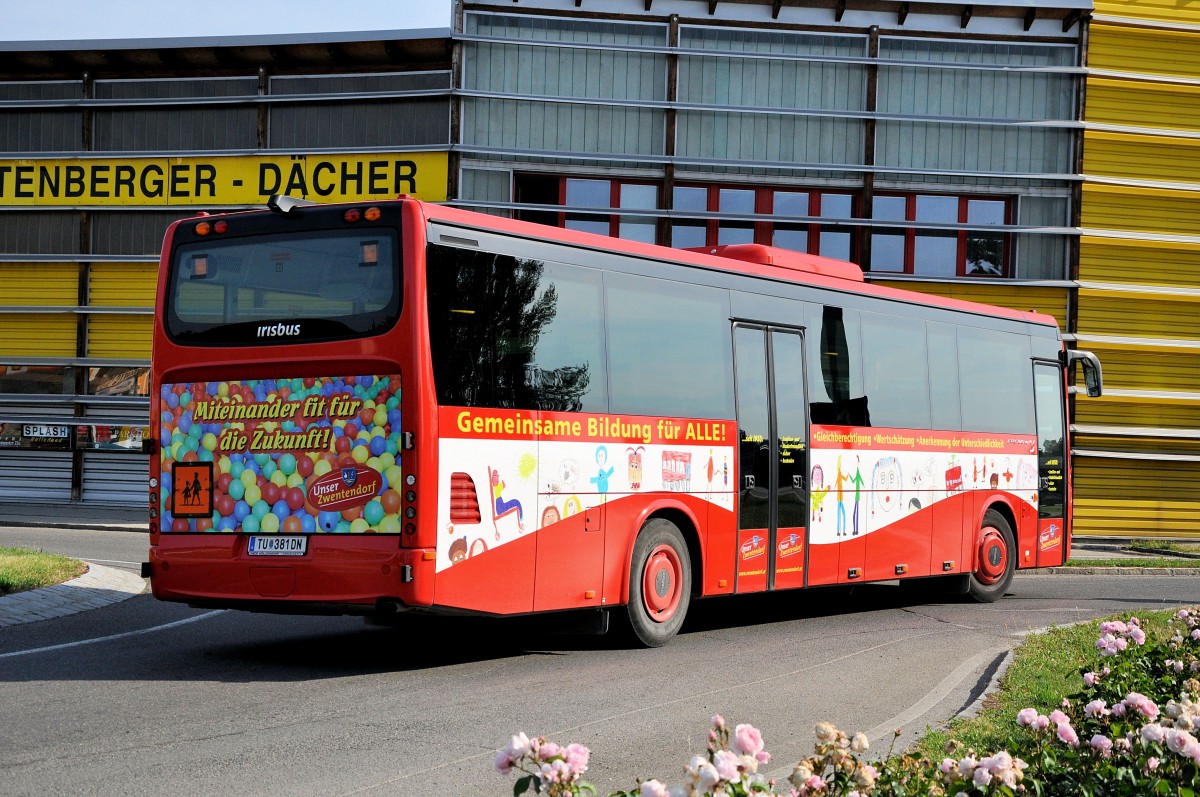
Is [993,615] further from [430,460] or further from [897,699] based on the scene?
[430,460]

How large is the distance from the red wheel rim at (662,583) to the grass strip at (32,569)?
6235 mm

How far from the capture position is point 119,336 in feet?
95.6

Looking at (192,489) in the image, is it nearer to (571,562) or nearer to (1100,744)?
(571,562)

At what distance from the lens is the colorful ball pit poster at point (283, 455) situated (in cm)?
970

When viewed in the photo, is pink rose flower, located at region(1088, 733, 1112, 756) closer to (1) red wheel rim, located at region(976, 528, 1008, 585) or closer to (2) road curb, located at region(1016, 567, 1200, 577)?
(1) red wheel rim, located at region(976, 528, 1008, 585)

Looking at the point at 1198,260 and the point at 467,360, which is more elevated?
the point at 1198,260

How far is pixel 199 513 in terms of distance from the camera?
10.3 m

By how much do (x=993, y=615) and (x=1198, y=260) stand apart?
54.2 feet

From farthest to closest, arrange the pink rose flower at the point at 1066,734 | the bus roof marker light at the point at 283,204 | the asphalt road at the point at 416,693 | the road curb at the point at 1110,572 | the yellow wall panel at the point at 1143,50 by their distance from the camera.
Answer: the yellow wall panel at the point at 1143,50 → the road curb at the point at 1110,572 → the bus roof marker light at the point at 283,204 → the asphalt road at the point at 416,693 → the pink rose flower at the point at 1066,734

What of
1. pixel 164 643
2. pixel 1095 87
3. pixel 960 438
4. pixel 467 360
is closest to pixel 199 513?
pixel 164 643

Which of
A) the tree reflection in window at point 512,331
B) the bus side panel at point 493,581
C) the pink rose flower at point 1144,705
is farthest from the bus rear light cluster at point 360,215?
the pink rose flower at point 1144,705

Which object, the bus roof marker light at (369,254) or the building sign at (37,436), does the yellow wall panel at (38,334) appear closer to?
the building sign at (37,436)

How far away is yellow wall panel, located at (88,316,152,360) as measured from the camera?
95.1 ft

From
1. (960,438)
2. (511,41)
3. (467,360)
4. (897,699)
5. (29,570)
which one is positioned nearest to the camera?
(897,699)
